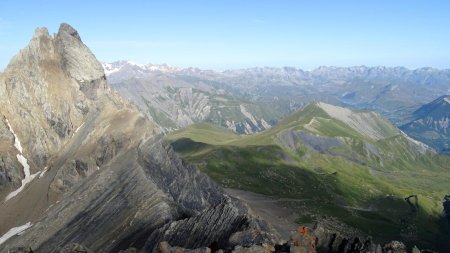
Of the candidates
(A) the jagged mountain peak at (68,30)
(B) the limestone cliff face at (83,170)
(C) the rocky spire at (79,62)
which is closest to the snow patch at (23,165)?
(B) the limestone cliff face at (83,170)

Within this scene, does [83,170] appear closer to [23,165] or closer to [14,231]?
[14,231]

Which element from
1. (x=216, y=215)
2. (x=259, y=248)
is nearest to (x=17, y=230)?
(x=216, y=215)

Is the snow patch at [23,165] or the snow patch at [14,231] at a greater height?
the snow patch at [23,165]

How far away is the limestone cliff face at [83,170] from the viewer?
77.0 meters

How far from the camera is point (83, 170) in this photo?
389ft

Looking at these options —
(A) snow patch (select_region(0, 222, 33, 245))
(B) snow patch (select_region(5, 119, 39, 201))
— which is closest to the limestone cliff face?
(B) snow patch (select_region(5, 119, 39, 201))

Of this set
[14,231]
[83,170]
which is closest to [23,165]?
[83,170]

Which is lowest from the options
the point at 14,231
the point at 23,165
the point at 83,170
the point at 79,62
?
the point at 14,231

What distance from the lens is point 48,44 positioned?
544 ft

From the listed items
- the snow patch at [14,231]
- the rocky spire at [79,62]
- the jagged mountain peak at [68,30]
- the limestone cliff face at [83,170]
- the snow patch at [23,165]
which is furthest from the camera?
the jagged mountain peak at [68,30]

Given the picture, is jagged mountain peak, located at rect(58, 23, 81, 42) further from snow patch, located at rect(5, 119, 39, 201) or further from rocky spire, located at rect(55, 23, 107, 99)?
snow patch, located at rect(5, 119, 39, 201)

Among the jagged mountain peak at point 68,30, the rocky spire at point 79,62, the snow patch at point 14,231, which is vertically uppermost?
the jagged mountain peak at point 68,30

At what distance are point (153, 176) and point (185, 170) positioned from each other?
13.5 meters

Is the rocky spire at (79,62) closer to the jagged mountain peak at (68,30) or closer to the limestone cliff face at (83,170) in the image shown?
the jagged mountain peak at (68,30)
